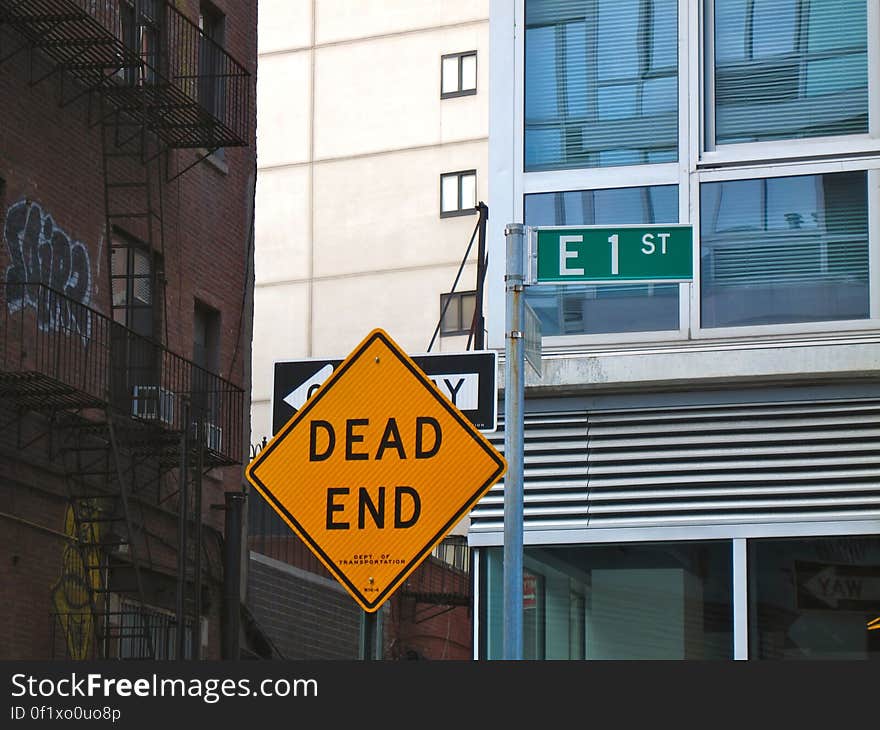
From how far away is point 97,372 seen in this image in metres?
21.3

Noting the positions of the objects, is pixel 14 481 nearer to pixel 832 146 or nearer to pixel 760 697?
pixel 832 146

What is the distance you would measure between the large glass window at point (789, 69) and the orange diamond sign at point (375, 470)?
6635mm

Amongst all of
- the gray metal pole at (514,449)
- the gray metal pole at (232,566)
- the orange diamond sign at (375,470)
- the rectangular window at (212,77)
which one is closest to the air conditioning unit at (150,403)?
the gray metal pole at (232,566)

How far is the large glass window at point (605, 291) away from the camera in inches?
551

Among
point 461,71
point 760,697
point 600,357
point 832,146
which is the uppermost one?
point 461,71

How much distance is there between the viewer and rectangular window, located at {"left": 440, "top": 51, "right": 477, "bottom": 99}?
149 feet

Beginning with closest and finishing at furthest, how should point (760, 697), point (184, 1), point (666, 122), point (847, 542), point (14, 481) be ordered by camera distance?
point (760, 697), point (847, 542), point (666, 122), point (14, 481), point (184, 1)

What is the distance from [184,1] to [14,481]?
8.38 meters

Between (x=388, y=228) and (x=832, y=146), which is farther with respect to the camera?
(x=388, y=228)

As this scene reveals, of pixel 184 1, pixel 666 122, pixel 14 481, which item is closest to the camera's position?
pixel 666 122

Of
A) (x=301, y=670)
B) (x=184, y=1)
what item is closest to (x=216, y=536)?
(x=184, y=1)

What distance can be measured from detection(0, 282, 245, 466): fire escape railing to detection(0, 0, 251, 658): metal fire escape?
0.02 metres

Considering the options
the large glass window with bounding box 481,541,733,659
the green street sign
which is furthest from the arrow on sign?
the large glass window with bounding box 481,541,733,659

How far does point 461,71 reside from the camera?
149 feet
